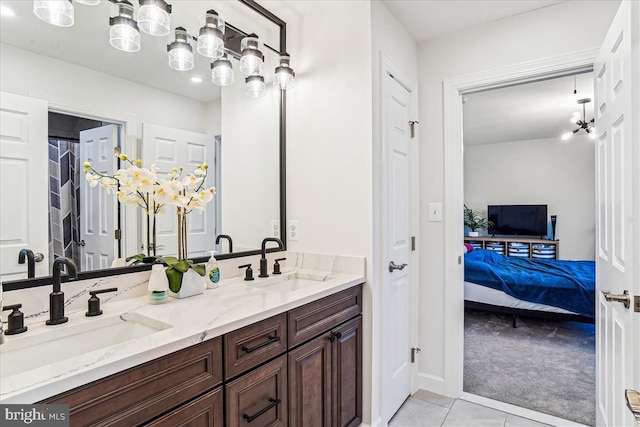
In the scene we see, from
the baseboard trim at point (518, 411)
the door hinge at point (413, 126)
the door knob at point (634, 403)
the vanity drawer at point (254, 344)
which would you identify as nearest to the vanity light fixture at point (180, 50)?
the vanity drawer at point (254, 344)

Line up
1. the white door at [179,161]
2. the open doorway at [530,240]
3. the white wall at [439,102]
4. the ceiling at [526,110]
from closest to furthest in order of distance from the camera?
the white door at [179,161] < the white wall at [439,102] < the open doorway at [530,240] < the ceiling at [526,110]

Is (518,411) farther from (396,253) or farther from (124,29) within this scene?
(124,29)

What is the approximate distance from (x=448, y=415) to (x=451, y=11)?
2.44 m

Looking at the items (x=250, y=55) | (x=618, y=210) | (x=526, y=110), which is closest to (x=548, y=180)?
(x=526, y=110)

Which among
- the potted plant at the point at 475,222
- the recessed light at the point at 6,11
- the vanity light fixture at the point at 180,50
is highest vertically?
the vanity light fixture at the point at 180,50

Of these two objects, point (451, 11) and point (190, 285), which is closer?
point (190, 285)

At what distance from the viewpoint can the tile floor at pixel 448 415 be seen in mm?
2008

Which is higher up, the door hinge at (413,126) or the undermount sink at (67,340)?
the door hinge at (413,126)

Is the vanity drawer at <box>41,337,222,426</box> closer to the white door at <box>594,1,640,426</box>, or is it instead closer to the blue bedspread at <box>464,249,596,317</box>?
the white door at <box>594,1,640,426</box>

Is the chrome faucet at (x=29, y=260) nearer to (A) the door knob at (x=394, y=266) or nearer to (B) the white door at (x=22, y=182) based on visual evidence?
(B) the white door at (x=22, y=182)

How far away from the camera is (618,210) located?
4.42 feet

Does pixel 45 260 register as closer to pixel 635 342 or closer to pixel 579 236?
pixel 635 342

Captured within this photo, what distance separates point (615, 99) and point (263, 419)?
6.07ft

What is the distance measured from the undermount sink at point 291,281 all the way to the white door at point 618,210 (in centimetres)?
123
